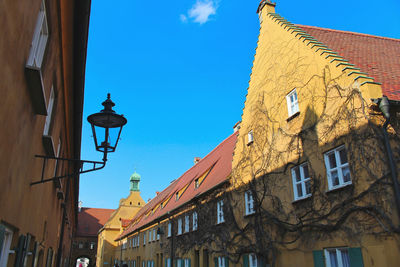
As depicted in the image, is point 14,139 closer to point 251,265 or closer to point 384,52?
point 251,265

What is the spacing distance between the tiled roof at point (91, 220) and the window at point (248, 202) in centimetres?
6676

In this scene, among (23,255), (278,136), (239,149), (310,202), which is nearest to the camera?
(23,255)

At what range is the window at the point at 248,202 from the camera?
1409 cm

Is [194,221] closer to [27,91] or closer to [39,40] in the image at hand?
[39,40]

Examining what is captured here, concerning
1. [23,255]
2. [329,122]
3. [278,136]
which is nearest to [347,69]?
[329,122]

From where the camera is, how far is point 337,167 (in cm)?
928

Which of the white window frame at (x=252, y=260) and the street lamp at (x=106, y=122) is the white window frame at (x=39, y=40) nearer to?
the street lamp at (x=106, y=122)

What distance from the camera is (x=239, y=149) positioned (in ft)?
53.4

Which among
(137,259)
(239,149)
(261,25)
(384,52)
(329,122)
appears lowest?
(137,259)

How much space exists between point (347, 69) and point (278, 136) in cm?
403

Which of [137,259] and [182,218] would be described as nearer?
[182,218]

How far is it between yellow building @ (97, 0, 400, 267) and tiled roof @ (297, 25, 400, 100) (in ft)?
Result: 0.18

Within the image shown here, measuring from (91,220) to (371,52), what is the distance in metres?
77.8

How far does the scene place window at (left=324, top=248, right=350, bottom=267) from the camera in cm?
859
